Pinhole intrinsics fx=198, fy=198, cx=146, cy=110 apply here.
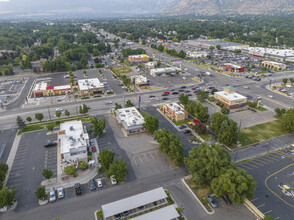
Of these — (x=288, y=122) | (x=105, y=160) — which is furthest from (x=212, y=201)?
(x=288, y=122)

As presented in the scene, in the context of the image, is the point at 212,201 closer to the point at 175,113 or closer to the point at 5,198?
the point at 175,113

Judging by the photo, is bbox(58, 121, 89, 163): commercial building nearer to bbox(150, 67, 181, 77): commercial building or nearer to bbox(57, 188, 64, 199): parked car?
bbox(57, 188, 64, 199): parked car

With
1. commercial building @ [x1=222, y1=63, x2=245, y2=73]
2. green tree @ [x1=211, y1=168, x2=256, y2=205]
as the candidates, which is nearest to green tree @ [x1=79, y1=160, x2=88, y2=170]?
green tree @ [x1=211, y1=168, x2=256, y2=205]

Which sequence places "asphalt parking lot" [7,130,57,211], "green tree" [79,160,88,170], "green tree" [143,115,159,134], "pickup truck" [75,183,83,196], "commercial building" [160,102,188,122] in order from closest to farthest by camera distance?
"asphalt parking lot" [7,130,57,211] < "pickup truck" [75,183,83,196] < "green tree" [79,160,88,170] < "green tree" [143,115,159,134] < "commercial building" [160,102,188,122]

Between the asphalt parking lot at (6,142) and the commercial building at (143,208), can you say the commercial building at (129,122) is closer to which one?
the commercial building at (143,208)

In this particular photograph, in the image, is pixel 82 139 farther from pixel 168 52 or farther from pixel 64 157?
pixel 168 52
